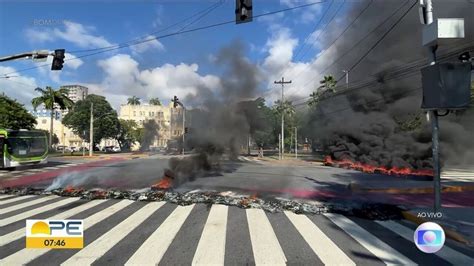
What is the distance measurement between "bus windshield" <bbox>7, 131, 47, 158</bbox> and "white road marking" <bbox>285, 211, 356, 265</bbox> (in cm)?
2227

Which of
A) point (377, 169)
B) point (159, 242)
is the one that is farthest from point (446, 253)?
point (377, 169)

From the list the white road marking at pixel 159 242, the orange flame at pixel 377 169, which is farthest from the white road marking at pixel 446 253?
the orange flame at pixel 377 169

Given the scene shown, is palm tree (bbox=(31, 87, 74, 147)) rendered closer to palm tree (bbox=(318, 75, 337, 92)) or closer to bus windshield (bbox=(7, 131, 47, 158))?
bus windshield (bbox=(7, 131, 47, 158))

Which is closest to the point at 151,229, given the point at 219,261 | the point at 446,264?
the point at 219,261

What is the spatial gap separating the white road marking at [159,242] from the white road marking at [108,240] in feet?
1.78

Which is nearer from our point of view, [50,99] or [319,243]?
[319,243]

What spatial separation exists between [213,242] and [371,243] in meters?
2.76

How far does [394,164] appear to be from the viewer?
22734 millimetres

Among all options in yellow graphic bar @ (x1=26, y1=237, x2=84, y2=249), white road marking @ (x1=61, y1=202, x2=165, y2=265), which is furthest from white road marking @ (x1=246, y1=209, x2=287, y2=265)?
yellow graphic bar @ (x1=26, y1=237, x2=84, y2=249)

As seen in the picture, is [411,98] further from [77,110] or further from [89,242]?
[77,110]

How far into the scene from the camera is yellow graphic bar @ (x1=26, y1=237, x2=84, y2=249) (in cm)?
564

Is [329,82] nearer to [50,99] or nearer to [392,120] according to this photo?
[392,120]

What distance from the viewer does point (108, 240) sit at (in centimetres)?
614

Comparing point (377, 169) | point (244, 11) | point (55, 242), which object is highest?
point (244, 11)
